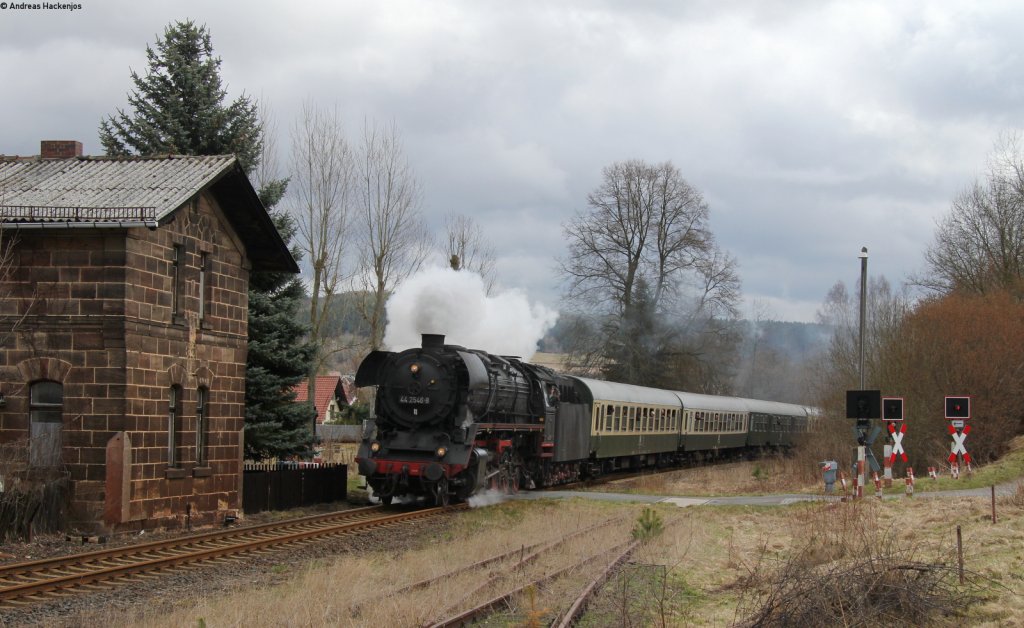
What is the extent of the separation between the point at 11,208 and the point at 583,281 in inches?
1248

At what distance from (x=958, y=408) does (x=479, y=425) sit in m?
10.1

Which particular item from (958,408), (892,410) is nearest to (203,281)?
(892,410)

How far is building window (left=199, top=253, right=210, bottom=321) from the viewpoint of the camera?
1769cm

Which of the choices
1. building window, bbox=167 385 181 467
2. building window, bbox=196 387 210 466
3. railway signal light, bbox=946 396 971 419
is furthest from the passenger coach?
building window, bbox=167 385 181 467

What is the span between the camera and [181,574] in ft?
39.0

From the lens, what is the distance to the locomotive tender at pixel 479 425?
19516 millimetres

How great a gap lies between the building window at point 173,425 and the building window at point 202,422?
0.53m

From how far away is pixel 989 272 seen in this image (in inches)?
1583

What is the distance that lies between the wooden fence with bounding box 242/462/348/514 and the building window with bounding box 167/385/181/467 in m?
2.39

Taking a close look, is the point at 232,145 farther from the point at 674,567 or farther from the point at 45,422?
the point at 674,567

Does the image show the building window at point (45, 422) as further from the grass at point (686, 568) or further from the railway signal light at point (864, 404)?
the railway signal light at point (864, 404)

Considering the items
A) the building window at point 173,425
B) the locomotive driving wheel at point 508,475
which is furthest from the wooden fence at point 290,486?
the locomotive driving wheel at point 508,475

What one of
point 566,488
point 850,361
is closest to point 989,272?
point 850,361

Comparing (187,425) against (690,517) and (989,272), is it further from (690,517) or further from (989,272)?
(989,272)
